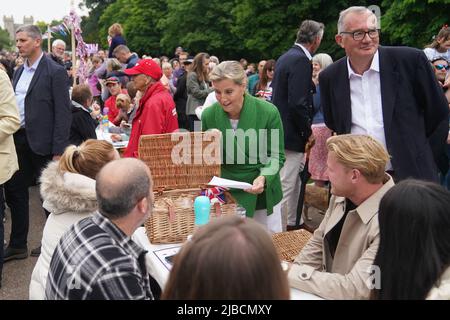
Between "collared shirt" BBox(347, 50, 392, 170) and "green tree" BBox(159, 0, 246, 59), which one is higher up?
"green tree" BBox(159, 0, 246, 59)

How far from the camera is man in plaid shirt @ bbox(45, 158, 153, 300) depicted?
1758 mm

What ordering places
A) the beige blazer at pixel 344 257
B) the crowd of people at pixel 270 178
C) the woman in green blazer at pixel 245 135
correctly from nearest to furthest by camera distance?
1. the crowd of people at pixel 270 178
2. the beige blazer at pixel 344 257
3. the woman in green blazer at pixel 245 135

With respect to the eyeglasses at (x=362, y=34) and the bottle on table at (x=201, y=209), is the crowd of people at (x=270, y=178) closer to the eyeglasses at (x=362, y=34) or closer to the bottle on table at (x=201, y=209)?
the eyeglasses at (x=362, y=34)

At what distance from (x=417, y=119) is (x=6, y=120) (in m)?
3.04

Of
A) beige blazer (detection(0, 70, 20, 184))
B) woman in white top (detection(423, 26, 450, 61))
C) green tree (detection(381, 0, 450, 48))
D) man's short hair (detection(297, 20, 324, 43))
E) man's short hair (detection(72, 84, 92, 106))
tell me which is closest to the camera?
beige blazer (detection(0, 70, 20, 184))

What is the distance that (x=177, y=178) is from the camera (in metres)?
3.01

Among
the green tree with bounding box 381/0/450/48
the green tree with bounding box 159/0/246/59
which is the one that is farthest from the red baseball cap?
the green tree with bounding box 159/0/246/59

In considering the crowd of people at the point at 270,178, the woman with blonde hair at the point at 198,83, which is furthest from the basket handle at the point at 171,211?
the woman with blonde hair at the point at 198,83

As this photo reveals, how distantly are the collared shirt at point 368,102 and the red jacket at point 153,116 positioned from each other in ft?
5.75

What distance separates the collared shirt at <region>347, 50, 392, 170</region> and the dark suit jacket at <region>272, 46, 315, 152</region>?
1.53m

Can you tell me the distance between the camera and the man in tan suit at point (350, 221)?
85.6 inches

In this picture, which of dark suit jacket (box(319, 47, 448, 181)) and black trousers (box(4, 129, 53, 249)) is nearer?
dark suit jacket (box(319, 47, 448, 181))

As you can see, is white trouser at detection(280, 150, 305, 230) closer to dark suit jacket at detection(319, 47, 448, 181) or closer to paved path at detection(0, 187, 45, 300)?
dark suit jacket at detection(319, 47, 448, 181)
